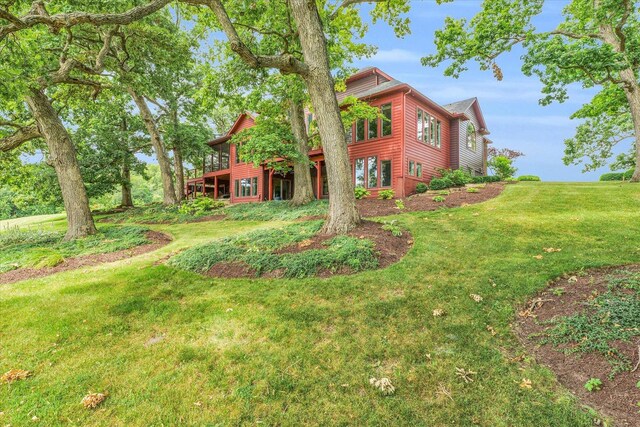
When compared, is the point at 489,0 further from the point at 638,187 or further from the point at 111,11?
the point at 111,11

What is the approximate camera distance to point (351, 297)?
14.9 ft

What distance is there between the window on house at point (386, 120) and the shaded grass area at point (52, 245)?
12.6 meters

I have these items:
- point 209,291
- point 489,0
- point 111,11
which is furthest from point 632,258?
point 111,11

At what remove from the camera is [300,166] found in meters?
15.8

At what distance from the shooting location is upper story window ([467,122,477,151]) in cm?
2131

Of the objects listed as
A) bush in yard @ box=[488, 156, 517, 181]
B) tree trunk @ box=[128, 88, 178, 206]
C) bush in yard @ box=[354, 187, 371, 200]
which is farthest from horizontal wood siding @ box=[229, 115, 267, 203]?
bush in yard @ box=[488, 156, 517, 181]

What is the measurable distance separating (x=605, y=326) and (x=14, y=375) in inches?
247

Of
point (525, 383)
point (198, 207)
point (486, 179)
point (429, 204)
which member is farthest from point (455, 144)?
point (525, 383)

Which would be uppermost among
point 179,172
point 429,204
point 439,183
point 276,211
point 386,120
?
point 386,120

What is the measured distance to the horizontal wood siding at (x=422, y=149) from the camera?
52.6 ft

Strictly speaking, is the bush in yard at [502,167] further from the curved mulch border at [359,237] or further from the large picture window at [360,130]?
the curved mulch border at [359,237]

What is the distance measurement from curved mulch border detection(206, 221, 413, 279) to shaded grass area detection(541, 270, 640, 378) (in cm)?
274

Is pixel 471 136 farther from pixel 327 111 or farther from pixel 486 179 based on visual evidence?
pixel 327 111

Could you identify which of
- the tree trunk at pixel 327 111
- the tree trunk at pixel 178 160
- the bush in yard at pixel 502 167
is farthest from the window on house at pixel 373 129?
the tree trunk at pixel 178 160
